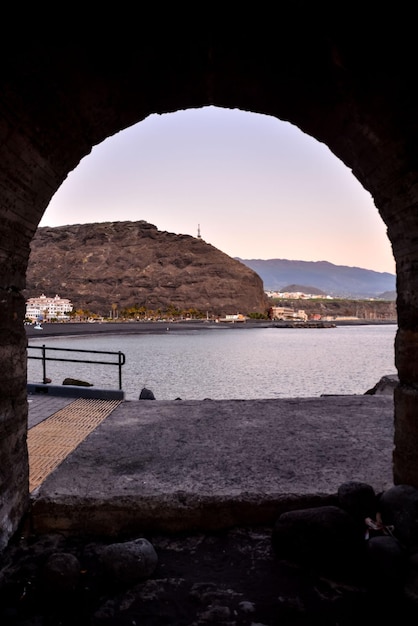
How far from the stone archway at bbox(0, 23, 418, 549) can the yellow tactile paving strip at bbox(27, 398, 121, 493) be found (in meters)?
0.83

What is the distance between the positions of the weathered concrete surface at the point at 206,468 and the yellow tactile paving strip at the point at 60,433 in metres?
0.16

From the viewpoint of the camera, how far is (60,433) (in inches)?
220

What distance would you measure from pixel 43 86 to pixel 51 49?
0.23 meters

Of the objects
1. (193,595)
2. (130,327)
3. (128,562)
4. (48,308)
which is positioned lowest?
(130,327)

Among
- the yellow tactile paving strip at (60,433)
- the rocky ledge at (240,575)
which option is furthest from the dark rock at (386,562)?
the yellow tactile paving strip at (60,433)

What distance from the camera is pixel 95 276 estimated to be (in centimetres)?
17888

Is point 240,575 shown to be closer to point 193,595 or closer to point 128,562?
point 193,595

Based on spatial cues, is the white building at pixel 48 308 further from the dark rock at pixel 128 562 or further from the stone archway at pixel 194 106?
the dark rock at pixel 128 562

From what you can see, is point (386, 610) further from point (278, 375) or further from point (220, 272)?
point (220, 272)

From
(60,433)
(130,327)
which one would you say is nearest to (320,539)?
(60,433)

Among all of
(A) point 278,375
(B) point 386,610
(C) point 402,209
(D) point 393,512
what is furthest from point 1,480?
(A) point 278,375

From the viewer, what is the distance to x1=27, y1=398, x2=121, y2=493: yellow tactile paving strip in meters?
4.34

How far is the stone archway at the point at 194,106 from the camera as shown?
2908mm

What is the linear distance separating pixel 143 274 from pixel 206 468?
579 ft
